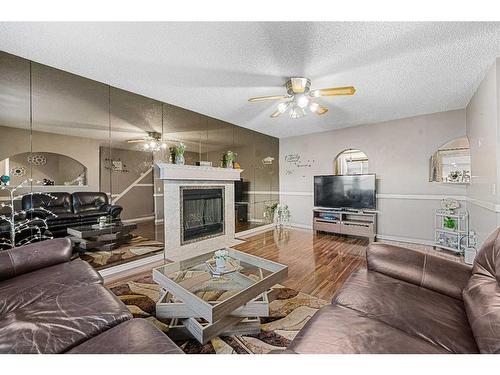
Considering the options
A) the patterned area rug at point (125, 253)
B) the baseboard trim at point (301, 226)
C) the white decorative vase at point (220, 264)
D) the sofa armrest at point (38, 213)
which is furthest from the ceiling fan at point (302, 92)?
the baseboard trim at point (301, 226)

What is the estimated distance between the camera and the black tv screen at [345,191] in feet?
13.1

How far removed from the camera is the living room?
1077 millimetres

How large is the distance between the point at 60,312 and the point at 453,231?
450 cm

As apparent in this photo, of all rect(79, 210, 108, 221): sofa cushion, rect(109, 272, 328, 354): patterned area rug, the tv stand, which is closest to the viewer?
rect(109, 272, 328, 354): patterned area rug

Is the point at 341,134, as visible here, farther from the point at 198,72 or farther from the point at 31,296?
the point at 31,296

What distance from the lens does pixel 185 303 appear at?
1349 mm

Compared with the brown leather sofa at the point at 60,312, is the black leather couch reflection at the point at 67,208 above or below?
above

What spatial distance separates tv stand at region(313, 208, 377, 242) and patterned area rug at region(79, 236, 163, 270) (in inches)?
122

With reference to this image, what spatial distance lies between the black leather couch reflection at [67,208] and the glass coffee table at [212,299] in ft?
4.60

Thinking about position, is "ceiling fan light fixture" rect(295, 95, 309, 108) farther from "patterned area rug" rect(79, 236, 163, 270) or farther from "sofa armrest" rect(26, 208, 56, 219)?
"sofa armrest" rect(26, 208, 56, 219)

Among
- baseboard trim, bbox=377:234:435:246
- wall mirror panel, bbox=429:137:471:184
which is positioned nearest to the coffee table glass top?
baseboard trim, bbox=377:234:435:246

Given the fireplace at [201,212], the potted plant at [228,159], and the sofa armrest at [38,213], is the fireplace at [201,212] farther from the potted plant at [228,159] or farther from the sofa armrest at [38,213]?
the sofa armrest at [38,213]

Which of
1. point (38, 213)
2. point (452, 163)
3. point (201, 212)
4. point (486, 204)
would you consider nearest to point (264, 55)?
point (201, 212)

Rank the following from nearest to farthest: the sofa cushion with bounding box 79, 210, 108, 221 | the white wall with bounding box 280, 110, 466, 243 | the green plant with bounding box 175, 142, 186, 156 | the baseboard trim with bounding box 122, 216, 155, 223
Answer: the sofa cushion with bounding box 79, 210, 108, 221 < the baseboard trim with bounding box 122, 216, 155, 223 < the green plant with bounding box 175, 142, 186, 156 < the white wall with bounding box 280, 110, 466, 243
